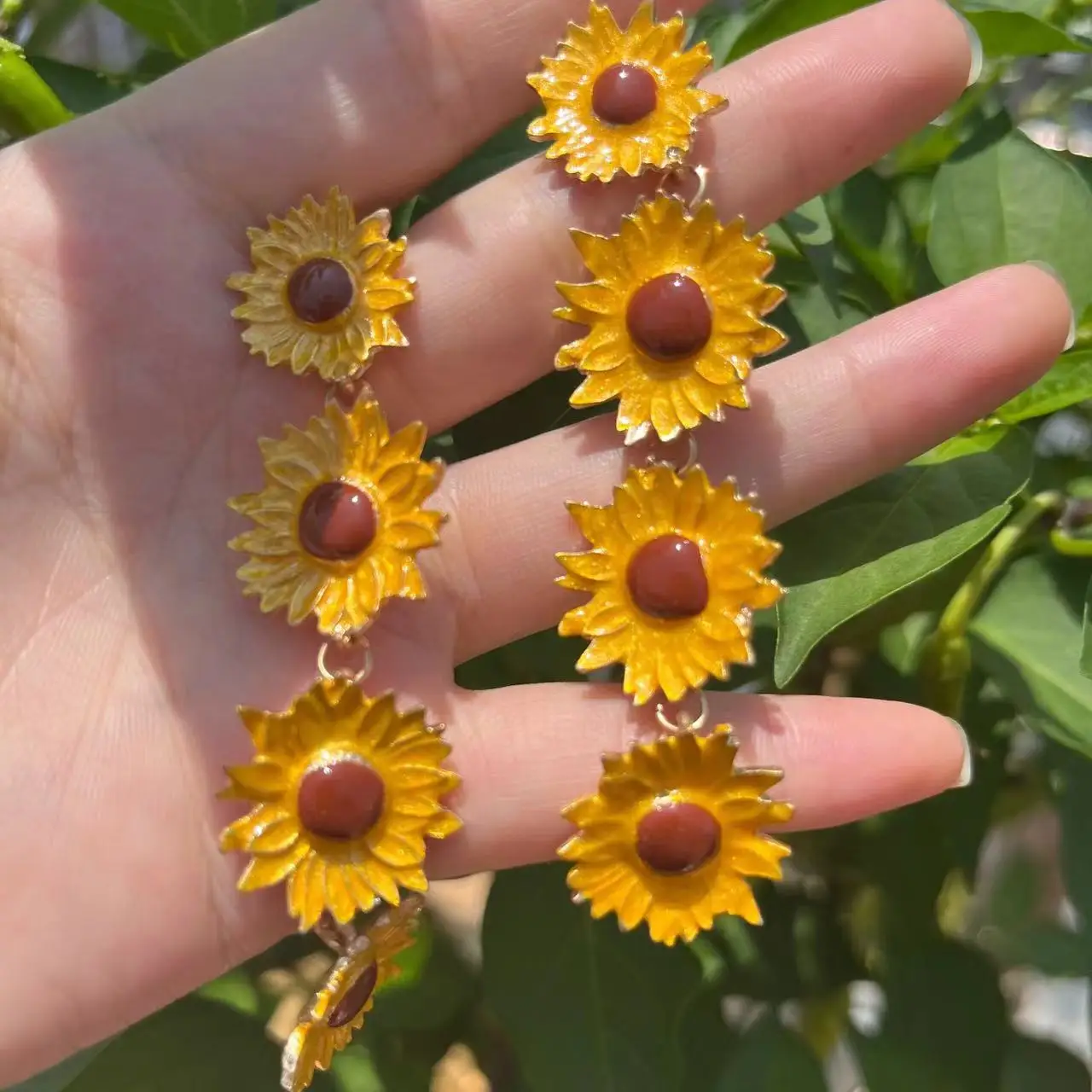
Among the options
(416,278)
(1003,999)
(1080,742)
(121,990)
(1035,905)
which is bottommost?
(1035,905)

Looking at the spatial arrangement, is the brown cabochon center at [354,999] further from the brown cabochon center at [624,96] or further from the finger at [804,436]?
the brown cabochon center at [624,96]

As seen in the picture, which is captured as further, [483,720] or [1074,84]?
[1074,84]

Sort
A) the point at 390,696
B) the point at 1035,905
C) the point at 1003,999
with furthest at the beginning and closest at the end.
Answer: the point at 1035,905 → the point at 1003,999 → the point at 390,696

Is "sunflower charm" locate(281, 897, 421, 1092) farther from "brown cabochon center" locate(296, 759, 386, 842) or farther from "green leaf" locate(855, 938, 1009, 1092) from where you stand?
"green leaf" locate(855, 938, 1009, 1092)

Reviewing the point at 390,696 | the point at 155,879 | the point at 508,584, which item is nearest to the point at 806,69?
the point at 508,584

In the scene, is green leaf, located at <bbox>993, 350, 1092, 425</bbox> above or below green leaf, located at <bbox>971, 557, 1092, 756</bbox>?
above

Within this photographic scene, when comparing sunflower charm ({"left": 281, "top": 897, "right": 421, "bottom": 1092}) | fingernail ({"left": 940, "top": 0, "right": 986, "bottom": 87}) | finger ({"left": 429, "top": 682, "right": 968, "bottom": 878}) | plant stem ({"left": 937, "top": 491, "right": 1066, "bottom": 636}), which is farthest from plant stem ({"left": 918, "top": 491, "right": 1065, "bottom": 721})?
sunflower charm ({"left": 281, "top": 897, "right": 421, "bottom": 1092})

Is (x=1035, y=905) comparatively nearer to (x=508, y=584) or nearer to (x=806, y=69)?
(x=508, y=584)
